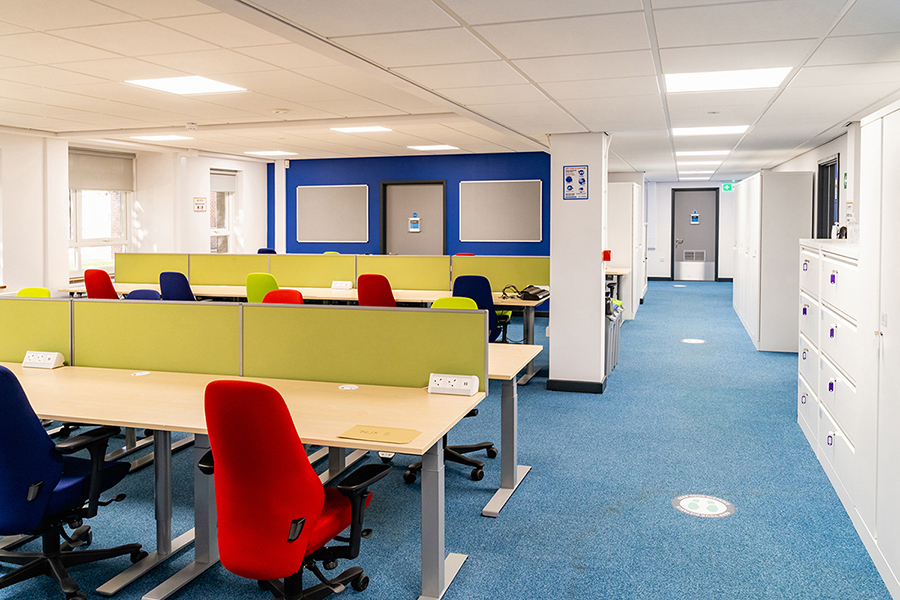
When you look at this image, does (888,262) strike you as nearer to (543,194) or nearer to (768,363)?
(768,363)

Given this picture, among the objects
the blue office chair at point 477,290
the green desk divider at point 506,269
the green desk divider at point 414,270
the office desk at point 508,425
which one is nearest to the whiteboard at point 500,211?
the green desk divider at point 506,269

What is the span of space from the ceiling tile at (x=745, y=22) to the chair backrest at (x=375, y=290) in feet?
11.6

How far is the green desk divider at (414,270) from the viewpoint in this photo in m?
7.33

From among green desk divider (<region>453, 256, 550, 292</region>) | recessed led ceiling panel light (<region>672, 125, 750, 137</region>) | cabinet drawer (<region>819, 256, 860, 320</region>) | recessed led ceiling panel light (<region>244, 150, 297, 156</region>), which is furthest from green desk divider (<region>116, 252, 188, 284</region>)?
cabinet drawer (<region>819, 256, 860, 320</region>)

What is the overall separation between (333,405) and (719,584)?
165cm

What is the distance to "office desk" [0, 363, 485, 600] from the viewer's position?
8.29 feet

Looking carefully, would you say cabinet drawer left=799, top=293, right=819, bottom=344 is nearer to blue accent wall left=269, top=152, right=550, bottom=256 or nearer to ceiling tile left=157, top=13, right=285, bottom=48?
ceiling tile left=157, top=13, right=285, bottom=48

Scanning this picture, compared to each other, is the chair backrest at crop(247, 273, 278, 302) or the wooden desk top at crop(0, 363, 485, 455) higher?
the chair backrest at crop(247, 273, 278, 302)

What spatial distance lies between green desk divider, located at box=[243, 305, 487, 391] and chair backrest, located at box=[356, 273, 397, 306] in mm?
2734

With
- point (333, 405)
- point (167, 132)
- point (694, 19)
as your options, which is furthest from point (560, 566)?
point (167, 132)

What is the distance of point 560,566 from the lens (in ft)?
9.42

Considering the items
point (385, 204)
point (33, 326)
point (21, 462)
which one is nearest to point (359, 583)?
point (21, 462)

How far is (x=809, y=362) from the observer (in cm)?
444

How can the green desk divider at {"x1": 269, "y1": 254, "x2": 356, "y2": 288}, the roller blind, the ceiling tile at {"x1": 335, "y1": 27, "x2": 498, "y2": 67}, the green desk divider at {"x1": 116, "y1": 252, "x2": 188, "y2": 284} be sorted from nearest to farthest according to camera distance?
the ceiling tile at {"x1": 335, "y1": 27, "x2": 498, "y2": 67} < the green desk divider at {"x1": 269, "y1": 254, "x2": 356, "y2": 288} < the green desk divider at {"x1": 116, "y1": 252, "x2": 188, "y2": 284} < the roller blind
